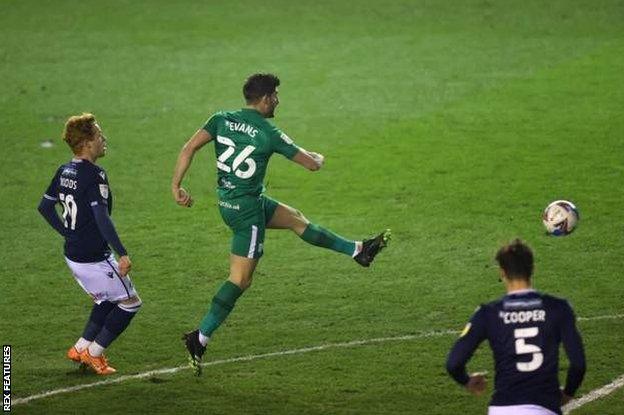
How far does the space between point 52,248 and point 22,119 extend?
5.85 meters

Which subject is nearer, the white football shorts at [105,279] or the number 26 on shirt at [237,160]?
the white football shorts at [105,279]

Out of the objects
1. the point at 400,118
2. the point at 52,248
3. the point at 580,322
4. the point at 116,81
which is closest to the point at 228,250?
the point at 52,248

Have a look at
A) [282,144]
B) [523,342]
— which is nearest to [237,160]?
[282,144]

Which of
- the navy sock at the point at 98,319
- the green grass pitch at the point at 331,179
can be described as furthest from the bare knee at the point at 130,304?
the green grass pitch at the point at 331,179

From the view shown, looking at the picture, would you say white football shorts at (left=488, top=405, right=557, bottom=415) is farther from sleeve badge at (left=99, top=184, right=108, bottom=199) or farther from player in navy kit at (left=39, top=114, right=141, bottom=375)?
sleeve badge at (left=99, top=184, right=108, bottom=199)

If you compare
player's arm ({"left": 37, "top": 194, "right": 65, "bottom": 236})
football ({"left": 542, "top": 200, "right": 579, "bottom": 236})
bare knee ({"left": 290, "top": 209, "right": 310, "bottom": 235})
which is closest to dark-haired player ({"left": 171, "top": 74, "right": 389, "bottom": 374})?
bare knee ({"left": 290, "top": 209, "right": 310, "bottom": 235})

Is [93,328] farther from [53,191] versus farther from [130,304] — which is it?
[53,191]

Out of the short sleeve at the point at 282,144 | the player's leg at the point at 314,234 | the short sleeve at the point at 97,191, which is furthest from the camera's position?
the player's leg at the point at 314,234

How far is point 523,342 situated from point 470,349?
1.00 feet

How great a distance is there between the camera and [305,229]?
12555 mm

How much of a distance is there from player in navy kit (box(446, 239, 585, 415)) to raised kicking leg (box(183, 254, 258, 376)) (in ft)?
12.2

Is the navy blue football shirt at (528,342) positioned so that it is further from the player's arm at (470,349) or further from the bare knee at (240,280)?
the bare knee at (240,280)

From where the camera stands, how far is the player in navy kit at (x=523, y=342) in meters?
8.14

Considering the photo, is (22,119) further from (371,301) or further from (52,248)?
(371,301)
